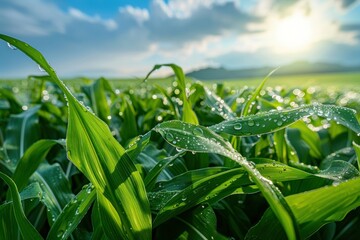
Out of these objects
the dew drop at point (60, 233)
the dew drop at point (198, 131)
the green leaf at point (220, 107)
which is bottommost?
the dew drop at point (60, 233)

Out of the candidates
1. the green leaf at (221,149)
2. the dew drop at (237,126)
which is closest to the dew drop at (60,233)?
the green leaf at (221,149)

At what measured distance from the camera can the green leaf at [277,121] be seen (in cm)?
68

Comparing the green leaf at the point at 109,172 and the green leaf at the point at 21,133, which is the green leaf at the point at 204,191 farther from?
the green leaf at the point at 21,133

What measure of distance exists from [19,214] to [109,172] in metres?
0.21

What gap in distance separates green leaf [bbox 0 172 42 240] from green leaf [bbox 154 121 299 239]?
0.95 ft

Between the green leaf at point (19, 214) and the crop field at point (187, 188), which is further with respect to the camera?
the green leaf at point (19, 214)

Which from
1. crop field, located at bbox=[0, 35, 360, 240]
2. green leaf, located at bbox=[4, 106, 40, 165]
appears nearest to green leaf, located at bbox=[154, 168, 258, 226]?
crop field, located at bbox=[0, 35, 360, 240]

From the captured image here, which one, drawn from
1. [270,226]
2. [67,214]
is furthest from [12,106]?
[270,226]

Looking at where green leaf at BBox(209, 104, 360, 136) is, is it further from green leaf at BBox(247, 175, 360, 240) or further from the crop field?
green leaf at BBox(247, 175, 360, 240)

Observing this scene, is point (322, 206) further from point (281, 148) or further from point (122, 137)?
point (122, 137)

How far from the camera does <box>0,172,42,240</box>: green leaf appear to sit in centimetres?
68

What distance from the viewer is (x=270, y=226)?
25.8 inches

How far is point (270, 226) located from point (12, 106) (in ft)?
6.13

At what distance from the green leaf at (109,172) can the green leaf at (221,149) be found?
Answer: 9cm
